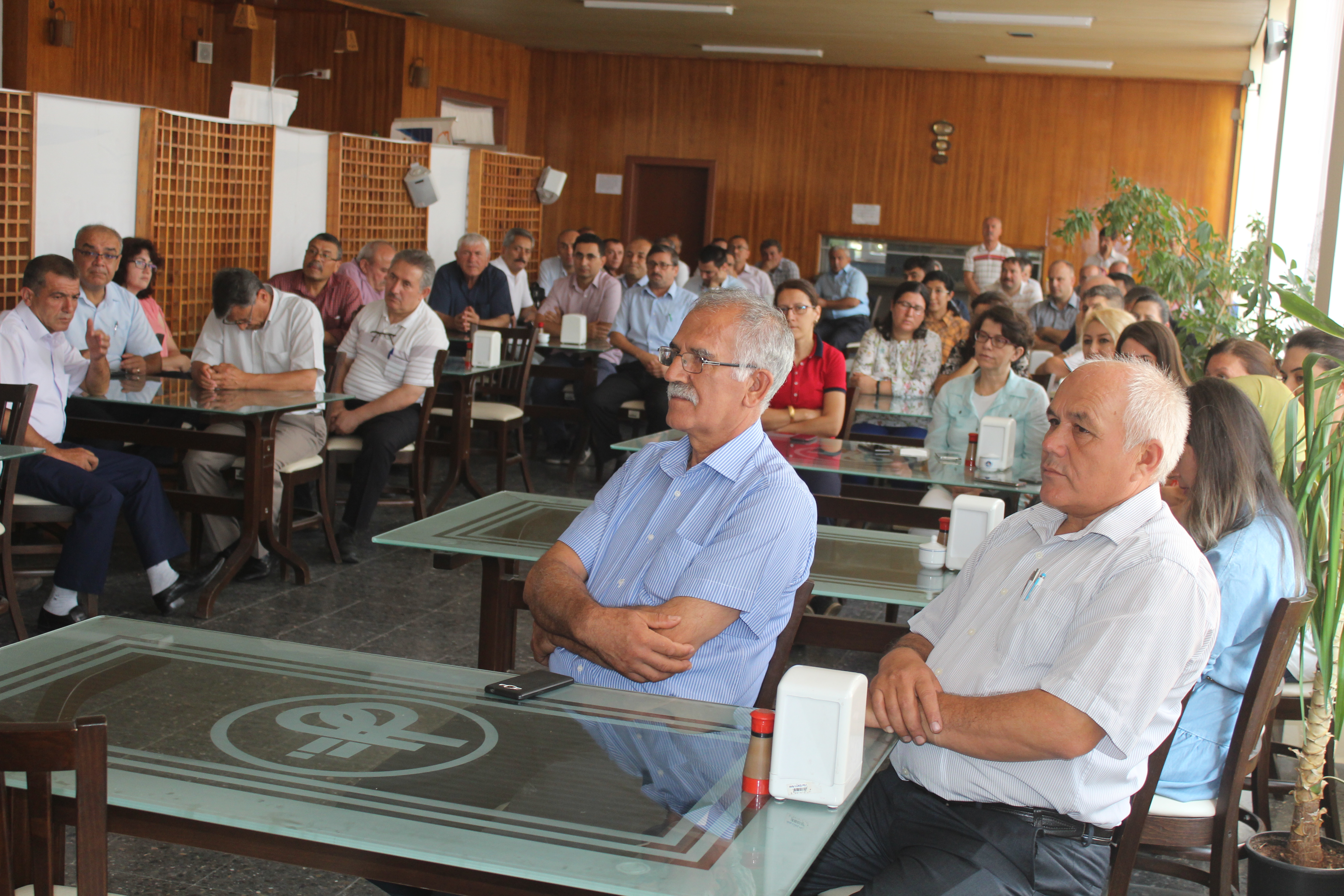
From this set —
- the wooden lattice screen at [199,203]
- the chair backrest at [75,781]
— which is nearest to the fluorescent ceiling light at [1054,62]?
the wooden lattice screen at [199,203]

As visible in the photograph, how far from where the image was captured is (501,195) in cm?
1114

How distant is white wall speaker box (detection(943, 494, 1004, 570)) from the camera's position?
2805 mm

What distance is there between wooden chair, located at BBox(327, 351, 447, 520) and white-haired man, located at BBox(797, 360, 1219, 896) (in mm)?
3730

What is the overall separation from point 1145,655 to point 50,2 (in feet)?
35.0

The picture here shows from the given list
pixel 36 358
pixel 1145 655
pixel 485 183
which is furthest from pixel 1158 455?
pixel 485 183

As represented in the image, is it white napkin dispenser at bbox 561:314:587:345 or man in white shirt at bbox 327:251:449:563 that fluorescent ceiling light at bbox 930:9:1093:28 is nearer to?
white napkin dispenser at bbox 561:314:587:345

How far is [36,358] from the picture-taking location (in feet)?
13.9

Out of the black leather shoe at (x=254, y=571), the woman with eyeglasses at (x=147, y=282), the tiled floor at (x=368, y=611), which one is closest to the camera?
the tiled floor at (x=368, y=611)

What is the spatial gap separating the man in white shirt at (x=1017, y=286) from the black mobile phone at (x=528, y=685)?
8312 millimetres

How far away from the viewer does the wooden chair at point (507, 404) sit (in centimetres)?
643

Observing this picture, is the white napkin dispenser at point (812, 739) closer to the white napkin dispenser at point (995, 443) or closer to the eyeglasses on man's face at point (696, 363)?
the eyeglasses on man's face at point (696, 363)

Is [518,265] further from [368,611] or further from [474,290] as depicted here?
[368,611]

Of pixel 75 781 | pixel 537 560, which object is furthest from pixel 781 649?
pixel 75 781

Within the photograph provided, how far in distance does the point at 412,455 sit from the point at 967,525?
11.5ft
